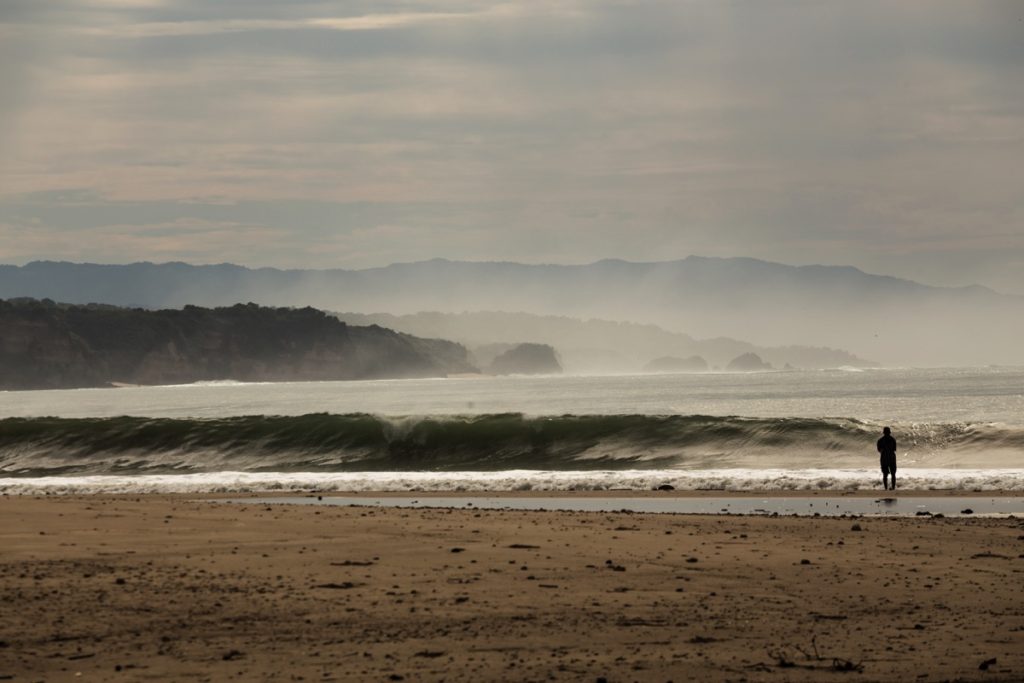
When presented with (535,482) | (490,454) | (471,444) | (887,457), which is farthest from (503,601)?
(471,444)

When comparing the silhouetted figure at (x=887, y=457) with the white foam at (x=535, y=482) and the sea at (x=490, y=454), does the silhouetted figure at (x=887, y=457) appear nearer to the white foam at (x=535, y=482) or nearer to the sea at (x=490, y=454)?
the white foam at (x=535, y=482)

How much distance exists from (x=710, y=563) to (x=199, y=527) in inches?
278

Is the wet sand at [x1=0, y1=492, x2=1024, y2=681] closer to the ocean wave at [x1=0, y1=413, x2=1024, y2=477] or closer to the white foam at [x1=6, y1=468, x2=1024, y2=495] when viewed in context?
the white foam at [x1=6, y1=468, x2=1024, y2=495]

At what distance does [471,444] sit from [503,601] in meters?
35.1

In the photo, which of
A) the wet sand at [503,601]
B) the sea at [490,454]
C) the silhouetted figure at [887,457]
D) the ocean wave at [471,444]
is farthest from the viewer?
the ocean wave at [471,444]

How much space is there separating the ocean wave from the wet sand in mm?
21494

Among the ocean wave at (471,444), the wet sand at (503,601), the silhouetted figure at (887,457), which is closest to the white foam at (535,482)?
the silhouetted figure at (887,457)

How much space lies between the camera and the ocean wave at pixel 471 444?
39812 mm

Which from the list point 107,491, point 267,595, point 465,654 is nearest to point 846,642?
point 465,654

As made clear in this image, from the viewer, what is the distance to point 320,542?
15922 millimetres

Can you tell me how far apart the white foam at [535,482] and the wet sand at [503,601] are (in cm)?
1002

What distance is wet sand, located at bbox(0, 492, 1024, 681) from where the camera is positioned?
9.95 metres

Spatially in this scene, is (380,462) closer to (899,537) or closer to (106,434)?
(106,434)

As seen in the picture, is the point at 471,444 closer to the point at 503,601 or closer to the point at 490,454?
the point at 490,454
